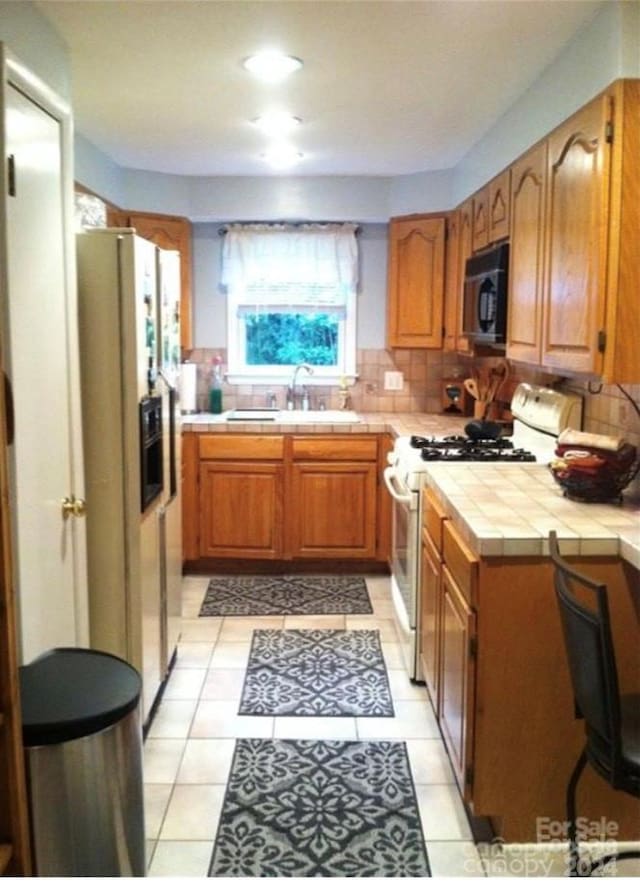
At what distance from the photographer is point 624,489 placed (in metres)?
2.56

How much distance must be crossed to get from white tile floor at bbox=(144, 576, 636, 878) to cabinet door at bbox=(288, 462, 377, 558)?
651mm

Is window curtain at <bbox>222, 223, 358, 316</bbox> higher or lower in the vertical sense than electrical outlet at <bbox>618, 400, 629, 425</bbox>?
higher

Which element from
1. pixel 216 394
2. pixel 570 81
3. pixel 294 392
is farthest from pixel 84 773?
pixel 294 392

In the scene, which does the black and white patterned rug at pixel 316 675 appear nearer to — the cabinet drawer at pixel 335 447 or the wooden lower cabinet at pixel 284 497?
the wooden lower cabinet at pixel 284 497

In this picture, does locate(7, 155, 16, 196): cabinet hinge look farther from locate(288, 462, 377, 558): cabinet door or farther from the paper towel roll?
the paper towel roll

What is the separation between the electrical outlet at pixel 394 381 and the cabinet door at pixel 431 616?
2.18 meters

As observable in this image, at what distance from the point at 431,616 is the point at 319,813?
81 centimetres

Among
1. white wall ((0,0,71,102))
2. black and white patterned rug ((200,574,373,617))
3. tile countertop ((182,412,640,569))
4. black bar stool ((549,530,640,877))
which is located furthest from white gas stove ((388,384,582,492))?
white wall ((0,0,71,102))

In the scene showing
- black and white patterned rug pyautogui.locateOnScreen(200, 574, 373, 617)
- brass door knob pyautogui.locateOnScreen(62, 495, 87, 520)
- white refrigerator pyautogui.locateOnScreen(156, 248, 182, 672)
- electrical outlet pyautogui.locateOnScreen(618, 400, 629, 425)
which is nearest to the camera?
brass door knob pyautogui.locateOnScreen(62, 495, 87, 520)

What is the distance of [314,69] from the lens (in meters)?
2.82

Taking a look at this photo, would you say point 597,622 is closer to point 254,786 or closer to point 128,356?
point 254,786

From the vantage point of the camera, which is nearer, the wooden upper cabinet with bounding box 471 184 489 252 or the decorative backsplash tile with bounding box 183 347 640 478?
the wooden upper cabinet with bounding box 471 184 489 252

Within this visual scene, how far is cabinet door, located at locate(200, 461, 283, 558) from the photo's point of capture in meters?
4.64

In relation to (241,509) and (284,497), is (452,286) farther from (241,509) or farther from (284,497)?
(241,509)
